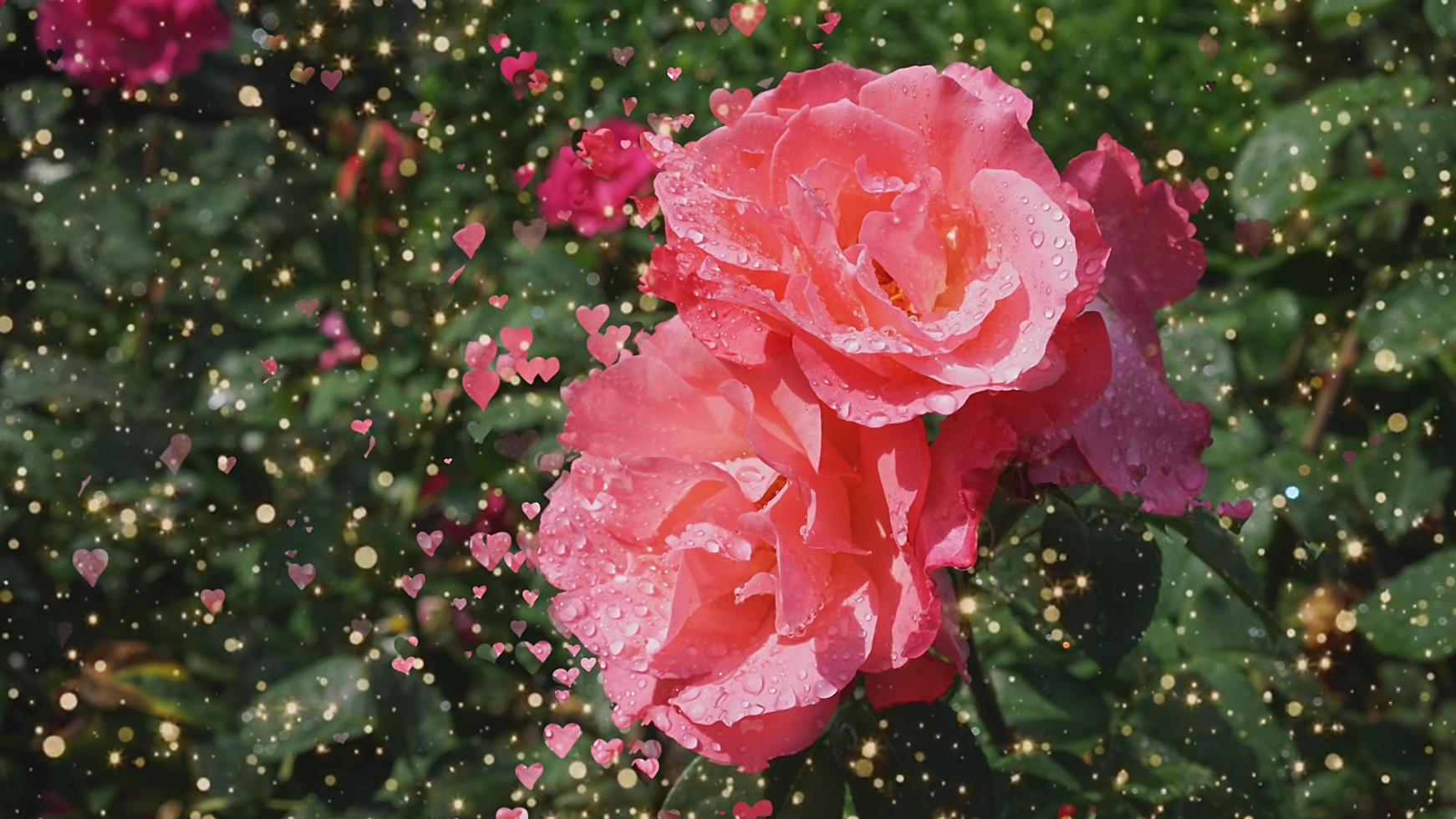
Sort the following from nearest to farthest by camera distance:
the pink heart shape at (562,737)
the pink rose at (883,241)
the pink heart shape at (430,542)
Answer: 1. the pink rose at (883,241)
2. the pink heart shape at (562,737)
3. the pink heart shape at (430,542)

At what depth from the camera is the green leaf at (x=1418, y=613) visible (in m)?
0.87

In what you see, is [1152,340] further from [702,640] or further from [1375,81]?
[1375,81]

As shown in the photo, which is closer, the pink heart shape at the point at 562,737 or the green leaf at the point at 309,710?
the pink heart shape at the point at 562,737

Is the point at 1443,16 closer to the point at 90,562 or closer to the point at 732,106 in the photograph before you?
the point at 732,106

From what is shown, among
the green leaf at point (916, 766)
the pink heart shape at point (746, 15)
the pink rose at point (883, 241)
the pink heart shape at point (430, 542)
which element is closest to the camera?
the pink rose at point (883, 241)

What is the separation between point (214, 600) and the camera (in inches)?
44.3

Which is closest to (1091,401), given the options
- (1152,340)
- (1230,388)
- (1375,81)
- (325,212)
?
(1152,340)

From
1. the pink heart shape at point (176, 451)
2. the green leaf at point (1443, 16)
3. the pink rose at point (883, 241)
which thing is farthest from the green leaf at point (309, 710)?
the green leaf at point (1443, 16)

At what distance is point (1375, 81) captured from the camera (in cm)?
102

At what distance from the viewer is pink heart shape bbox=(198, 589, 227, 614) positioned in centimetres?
113

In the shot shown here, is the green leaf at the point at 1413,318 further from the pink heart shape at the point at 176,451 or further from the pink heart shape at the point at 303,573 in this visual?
the pink heart shape at the point at 176,451

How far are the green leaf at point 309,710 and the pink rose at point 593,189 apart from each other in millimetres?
395

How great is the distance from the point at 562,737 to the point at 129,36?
3.43 ft

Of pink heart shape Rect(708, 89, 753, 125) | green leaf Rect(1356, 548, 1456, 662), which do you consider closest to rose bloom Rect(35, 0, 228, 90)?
pink heart shape Rect(708, 89, 753, 125)
